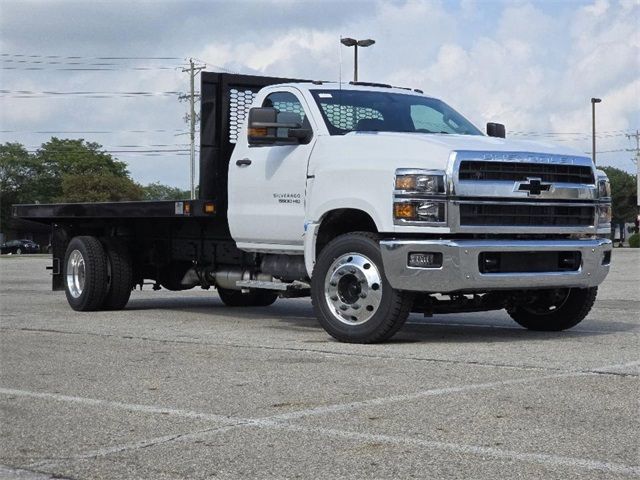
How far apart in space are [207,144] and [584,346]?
4.55 metres

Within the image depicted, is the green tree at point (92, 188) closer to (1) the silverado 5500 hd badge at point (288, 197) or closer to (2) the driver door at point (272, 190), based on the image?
(2) the driver door at point (272, 190)

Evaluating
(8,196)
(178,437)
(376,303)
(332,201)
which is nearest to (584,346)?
(376,303)

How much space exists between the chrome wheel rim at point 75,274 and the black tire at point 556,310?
5226 millimetres

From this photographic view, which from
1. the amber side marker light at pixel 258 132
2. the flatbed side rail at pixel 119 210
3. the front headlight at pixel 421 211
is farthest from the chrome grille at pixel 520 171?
the flatbed side rail at pixel 119 210

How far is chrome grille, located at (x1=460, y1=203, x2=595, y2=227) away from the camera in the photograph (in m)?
8.94

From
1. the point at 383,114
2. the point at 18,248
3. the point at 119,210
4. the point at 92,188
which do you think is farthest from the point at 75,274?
the point at 18,248

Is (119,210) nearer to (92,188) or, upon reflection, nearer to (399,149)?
(399,149)

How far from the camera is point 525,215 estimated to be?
9.20 meters

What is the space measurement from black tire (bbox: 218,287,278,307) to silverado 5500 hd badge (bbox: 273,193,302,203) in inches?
147

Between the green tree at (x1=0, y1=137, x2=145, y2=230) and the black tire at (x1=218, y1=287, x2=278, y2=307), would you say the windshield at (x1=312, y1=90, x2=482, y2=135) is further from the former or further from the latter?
the green tree at (x1=0, y1=137, x2=145, y2=230)

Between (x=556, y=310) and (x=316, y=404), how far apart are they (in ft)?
15.3

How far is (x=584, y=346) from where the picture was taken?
9031 millimetres

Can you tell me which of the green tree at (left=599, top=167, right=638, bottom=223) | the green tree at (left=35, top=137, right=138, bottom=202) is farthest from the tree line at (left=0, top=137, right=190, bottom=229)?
the green tree at (left=599, top=167, right=638, bottom=223)

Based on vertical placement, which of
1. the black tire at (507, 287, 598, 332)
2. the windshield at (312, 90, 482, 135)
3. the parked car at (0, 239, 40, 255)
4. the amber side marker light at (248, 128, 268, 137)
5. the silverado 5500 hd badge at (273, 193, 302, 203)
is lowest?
the parked car at (0, 239, 40, 255)
